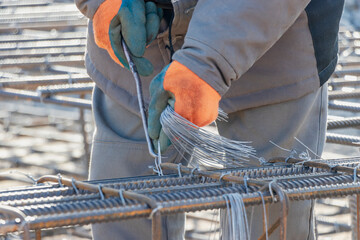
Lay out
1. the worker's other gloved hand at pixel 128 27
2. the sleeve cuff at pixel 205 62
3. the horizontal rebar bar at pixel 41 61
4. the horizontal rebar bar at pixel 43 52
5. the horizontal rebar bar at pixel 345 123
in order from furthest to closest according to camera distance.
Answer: the horizontal rebar bar at pixel 43 52 < the horizontal rebar bar at pixel 41 61 < the horizontal rebar bar at pixel 345 123 < the worker's other gloved hand at pixel 128 27 < the sleeve cuff at pixel 205 62

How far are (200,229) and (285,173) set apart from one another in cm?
205

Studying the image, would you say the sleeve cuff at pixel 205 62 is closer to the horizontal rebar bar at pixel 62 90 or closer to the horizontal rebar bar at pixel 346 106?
the horizontal rebar bar at pixel 346 106

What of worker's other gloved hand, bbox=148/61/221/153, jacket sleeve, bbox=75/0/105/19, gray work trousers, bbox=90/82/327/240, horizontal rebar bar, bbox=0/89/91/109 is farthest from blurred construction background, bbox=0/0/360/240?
worker's other gloved hand, bbox=148/61/221/153

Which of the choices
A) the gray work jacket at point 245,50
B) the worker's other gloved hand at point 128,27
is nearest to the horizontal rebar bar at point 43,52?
the gray work jacket at point 245,50

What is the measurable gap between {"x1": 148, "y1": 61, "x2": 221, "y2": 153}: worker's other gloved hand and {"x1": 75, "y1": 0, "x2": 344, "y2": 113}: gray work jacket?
0.02 meters

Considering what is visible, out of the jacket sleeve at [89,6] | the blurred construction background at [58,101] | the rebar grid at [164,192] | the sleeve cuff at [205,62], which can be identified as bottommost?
the blurred construction background at [58,101]

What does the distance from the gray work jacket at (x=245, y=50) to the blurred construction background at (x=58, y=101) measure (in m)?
0.59

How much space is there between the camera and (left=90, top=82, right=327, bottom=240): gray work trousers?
1.78 m

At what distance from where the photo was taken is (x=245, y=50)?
151 centimetres

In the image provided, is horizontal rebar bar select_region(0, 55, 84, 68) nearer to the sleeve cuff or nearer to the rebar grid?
the sleeve cuff

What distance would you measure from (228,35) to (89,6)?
454 millimetres

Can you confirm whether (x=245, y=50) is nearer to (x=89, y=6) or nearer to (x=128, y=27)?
(x=128, y=27)

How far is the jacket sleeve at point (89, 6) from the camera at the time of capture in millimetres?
1722

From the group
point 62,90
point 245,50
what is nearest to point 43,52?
point 62,90
